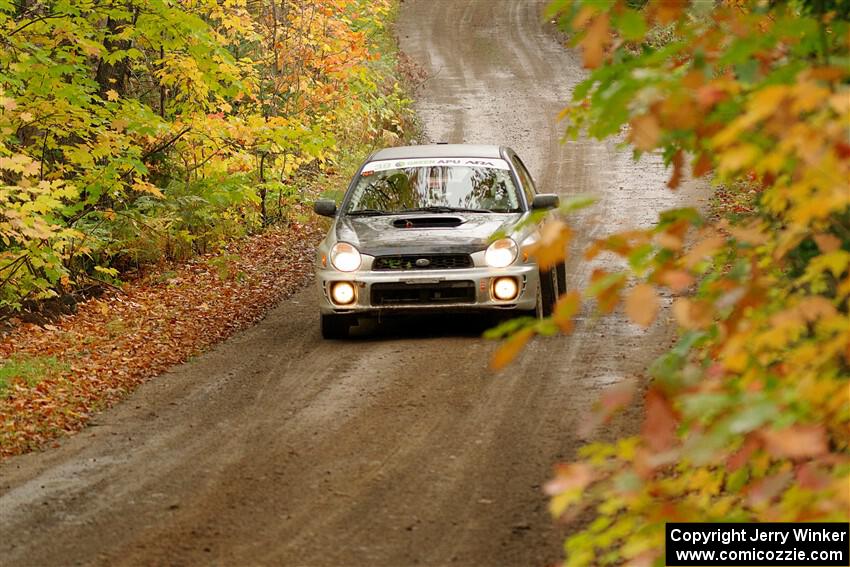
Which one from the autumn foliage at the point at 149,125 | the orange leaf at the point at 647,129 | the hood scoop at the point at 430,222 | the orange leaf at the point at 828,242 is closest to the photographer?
the orange leaf at the point at 647,129

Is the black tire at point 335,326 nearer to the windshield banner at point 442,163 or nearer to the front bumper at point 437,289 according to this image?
the front bumper at point 437,289

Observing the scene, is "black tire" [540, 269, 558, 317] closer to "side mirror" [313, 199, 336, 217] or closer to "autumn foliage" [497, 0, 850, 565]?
"side mirror" [313, 199, 336, 217]

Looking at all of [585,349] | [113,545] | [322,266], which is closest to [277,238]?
[322,266]

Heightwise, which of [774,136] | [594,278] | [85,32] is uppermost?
[85,32]

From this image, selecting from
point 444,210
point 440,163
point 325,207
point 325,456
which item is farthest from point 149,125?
point 325,456

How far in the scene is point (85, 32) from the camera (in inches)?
536

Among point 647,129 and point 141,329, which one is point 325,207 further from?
point 647,129

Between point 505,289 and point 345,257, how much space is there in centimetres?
162

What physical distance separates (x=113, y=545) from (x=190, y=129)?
9879 mm

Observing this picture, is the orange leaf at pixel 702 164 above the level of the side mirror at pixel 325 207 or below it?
above

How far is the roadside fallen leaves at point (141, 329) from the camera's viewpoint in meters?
9.45

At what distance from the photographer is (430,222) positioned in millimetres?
11477

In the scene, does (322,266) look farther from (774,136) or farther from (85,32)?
(774,136)

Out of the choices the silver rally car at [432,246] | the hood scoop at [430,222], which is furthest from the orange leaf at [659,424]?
the hood scoop at [430,222]
